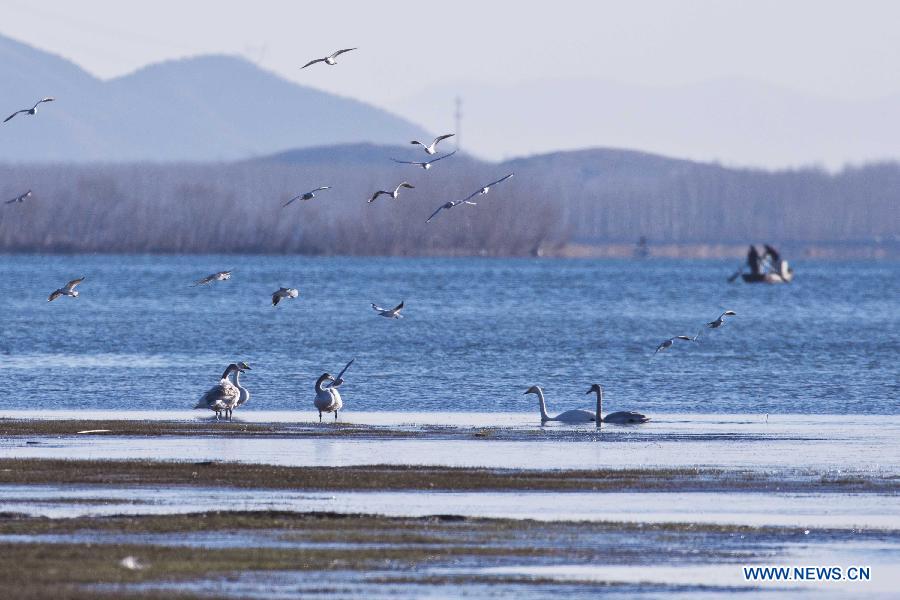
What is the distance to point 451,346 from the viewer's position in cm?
6334

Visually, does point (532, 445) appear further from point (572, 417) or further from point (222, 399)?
point (222, 399)

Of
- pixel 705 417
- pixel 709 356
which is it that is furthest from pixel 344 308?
pixel 705 417

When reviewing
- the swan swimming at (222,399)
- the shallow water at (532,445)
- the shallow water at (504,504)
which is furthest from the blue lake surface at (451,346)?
the shallow water at (504,504)

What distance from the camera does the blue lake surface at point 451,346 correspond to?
138 ft

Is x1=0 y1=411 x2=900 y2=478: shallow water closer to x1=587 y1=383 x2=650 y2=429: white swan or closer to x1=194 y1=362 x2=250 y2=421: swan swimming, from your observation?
x1=587 y1=383 x2=650 y2=429: white swan

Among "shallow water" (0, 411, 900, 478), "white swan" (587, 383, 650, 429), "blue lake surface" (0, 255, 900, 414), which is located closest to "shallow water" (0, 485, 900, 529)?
"shallow water" (0, 411, 900, 478)

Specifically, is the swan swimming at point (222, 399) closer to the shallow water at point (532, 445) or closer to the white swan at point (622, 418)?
the shallow water at point (532, 445)

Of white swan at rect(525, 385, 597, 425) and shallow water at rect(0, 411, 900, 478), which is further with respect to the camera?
white swan at rect(525, 385, 597, 425)

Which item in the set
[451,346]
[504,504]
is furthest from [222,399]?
[451,346]

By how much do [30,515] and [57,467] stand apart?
446cm

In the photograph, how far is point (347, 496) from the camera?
72.7ft

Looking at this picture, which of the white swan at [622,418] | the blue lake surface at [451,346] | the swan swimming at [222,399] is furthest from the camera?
the blue lake surface at [451,346]

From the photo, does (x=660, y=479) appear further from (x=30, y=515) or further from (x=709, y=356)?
(x=709, y=356)

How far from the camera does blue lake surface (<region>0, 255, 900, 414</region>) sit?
42.1 metres
